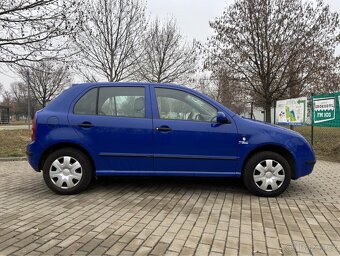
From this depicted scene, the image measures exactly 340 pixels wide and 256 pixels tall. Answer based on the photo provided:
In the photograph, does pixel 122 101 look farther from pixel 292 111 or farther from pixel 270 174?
pixel 292 111

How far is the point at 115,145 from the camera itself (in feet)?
16.1

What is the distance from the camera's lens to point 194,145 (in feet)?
15.9

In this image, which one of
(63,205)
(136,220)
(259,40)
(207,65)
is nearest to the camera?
(136,220)

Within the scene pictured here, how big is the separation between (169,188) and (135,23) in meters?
13.5

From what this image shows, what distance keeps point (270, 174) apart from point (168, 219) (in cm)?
187

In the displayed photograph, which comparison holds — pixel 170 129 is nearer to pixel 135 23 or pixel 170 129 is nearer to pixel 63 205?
pixel 63 205

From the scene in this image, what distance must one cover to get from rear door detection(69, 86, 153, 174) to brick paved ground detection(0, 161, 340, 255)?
0.51 metres

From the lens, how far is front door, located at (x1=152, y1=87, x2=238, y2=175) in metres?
4.84

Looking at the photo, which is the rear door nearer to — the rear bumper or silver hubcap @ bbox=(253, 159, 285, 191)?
the rear bumper

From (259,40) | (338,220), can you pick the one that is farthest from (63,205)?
(259,40)

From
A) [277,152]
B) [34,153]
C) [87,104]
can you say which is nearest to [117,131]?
[87,104]

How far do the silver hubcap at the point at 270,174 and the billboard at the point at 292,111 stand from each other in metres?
6.82

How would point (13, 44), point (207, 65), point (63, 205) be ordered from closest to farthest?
point (63, 205), point (13, 44), point (207, 65)

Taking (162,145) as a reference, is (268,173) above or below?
below
